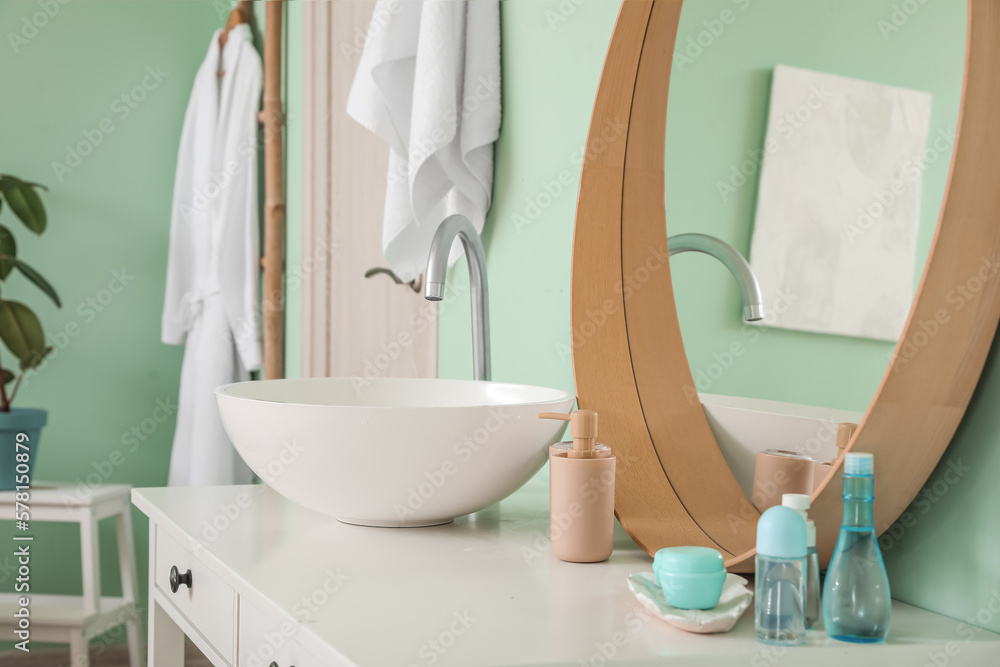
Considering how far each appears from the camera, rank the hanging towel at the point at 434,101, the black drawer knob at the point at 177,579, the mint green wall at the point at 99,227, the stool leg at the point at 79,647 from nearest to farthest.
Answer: the black drawer knob at the point at 177,579 < the hanging towel at the point at 434,101 < the stool leg at the point at 79,647 < the mint green wall at the point at 99,227

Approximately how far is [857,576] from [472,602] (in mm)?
260

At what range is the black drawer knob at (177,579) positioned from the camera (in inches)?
32.5

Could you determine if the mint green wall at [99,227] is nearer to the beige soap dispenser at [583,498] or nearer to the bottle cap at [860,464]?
the beige soap dispenser at [583,498]

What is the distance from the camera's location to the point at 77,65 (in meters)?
2.48

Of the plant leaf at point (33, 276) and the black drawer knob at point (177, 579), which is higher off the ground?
the plant leaf at point (33, 276)

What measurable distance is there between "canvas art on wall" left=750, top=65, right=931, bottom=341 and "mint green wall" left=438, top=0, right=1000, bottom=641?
0.01 meters

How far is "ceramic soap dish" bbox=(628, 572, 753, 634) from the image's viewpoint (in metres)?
0.55

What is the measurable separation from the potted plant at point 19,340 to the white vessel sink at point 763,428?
1.87 m

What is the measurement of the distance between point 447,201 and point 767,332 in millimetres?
700

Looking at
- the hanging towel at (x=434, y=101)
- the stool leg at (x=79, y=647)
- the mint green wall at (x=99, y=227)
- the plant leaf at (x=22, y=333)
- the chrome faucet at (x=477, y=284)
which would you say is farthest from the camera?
the mint green wall at (x=99, y=227)

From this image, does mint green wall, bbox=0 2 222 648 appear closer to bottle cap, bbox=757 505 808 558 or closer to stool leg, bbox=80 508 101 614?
stool leg, bbox=80 508 101 614

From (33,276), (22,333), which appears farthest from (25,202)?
(22,333)

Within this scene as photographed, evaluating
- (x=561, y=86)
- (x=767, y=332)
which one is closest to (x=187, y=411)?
(x=561, y=86)

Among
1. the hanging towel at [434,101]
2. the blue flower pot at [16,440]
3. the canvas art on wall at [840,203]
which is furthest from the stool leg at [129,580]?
the canvas art on wall at [840,203]
